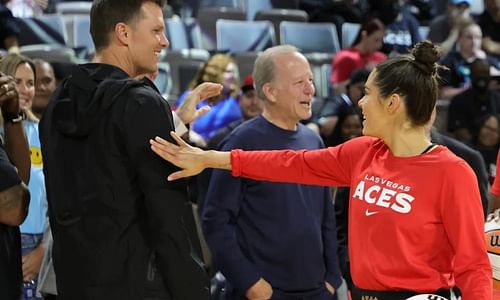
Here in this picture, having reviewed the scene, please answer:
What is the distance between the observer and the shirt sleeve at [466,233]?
350 cm

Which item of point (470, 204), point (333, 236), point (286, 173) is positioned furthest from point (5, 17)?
point (470, 204)

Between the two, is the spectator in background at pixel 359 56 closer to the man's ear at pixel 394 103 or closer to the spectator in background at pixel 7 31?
the spectator in background at pixel 7 31

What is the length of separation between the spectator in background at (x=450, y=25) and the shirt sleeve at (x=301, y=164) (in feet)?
27.2

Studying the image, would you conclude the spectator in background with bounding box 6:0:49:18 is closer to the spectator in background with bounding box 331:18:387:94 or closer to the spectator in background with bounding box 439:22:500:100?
the spectator in background with bounding box 331:18:387:94

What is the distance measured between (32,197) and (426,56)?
2507 millimetres

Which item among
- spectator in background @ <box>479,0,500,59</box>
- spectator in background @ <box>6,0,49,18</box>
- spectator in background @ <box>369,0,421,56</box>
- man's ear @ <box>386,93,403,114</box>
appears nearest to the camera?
man's ear @ <box>386,93,403,114</box>

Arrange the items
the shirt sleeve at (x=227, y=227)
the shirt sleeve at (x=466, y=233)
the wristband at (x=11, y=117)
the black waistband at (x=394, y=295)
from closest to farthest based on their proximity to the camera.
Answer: the shirt sleeve at (x=466, y=233) < the black waistband at (x=394, y=295) < the wristband at (x=11, y=117) < the shirt sleeve at (x=227, y=227)

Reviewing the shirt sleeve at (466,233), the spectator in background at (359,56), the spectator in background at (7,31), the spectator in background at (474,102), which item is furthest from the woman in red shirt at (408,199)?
the spectator in background at (7,31)

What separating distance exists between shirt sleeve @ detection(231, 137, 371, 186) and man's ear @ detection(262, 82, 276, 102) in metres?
1.22

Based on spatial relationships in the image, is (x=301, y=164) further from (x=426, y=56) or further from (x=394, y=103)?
(x=426, y=56)

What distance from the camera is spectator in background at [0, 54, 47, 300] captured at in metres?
5.21

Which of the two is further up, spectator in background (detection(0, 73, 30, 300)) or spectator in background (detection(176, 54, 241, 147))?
spectator in background (detection(0, 73, 30, 300))

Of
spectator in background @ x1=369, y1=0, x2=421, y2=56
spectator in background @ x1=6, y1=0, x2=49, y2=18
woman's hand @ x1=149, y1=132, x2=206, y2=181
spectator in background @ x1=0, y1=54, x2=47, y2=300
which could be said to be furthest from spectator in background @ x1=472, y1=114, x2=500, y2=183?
spectator in background @ x1=6, y1=0, x2=49, y2=18

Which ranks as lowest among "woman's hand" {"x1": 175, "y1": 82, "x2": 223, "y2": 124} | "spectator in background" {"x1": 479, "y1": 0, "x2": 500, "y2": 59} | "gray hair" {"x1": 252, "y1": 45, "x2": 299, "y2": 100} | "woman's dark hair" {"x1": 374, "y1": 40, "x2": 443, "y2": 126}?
"spectator in background" {"x1": 479, "y1": 0, "x2": 500, "y2": 59}
